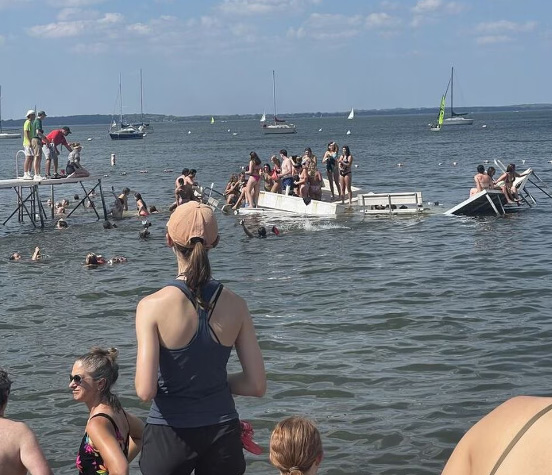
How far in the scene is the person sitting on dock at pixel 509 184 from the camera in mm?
25500

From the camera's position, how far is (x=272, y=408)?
9531 millimetres

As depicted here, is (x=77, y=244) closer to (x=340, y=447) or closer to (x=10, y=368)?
(x=10, y=368)

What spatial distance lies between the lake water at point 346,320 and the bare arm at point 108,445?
3.51m

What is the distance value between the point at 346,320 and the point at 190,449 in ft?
30.3

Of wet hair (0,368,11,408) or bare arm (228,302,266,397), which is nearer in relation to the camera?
bare arm (228,302,266,397)

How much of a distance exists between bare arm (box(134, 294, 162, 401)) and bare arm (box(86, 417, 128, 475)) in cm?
64

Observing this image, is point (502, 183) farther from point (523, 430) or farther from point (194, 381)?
point (523, 430)

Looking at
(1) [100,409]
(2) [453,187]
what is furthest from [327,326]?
(2) [453,187]

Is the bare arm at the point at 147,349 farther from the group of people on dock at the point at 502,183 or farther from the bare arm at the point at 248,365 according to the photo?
the group of people on dock at the point at 502,183

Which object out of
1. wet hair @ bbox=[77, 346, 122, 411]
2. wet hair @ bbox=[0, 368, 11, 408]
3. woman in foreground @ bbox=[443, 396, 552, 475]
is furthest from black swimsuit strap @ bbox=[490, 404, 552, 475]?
wet hair @ bbox=[0, 368, 11, 408]

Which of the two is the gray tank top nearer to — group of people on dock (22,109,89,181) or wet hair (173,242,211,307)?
wet hair (173,242,211,307)

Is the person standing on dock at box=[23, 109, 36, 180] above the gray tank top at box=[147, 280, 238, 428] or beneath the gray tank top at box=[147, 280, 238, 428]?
above

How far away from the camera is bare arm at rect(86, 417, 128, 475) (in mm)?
4484

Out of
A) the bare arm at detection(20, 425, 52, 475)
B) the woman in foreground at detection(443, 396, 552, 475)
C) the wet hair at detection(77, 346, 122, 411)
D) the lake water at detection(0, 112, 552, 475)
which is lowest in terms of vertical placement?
the lake water at detection(0, 112, 552, 475)
